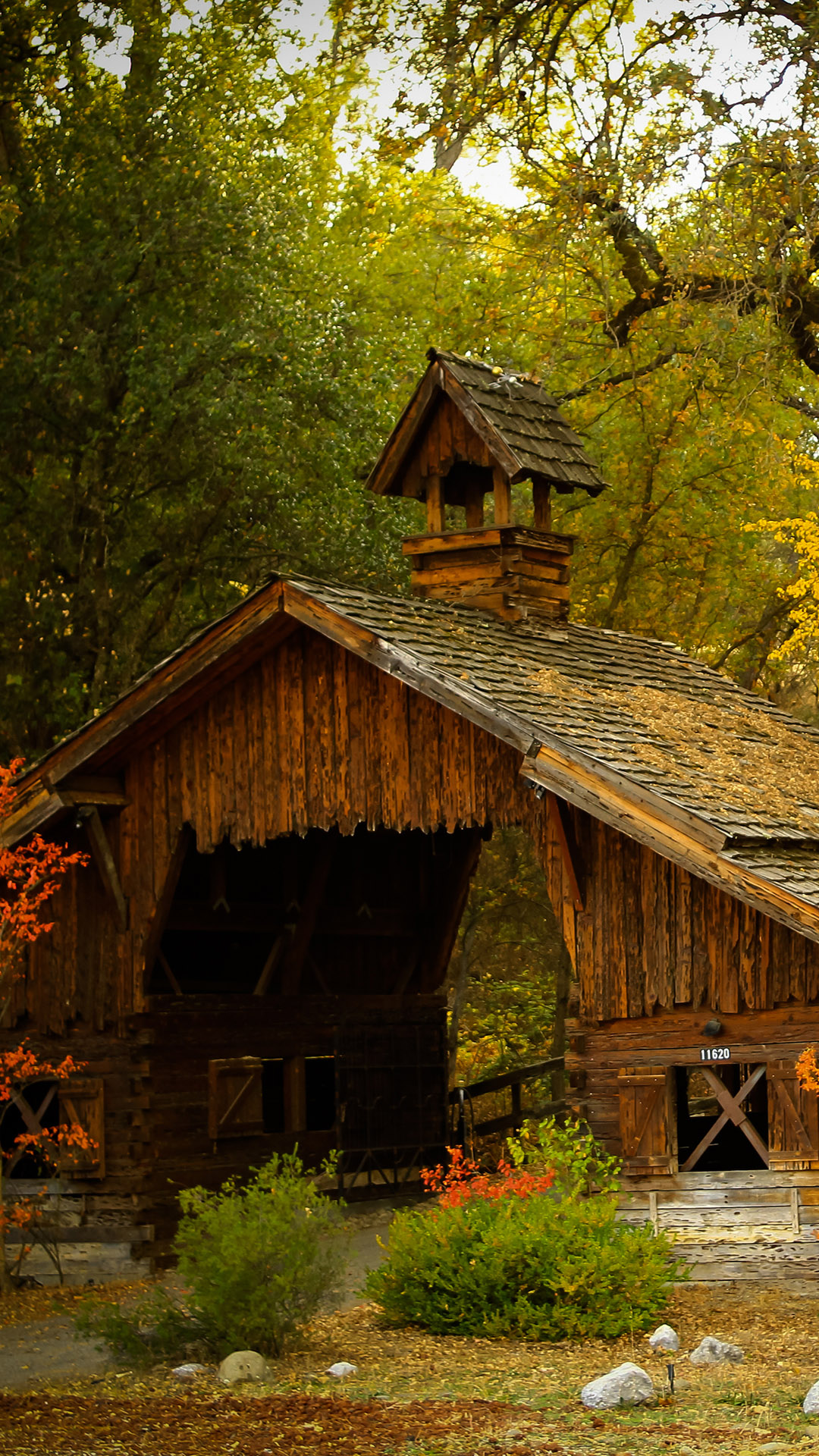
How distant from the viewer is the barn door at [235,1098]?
18266mm

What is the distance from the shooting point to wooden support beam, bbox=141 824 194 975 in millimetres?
17047

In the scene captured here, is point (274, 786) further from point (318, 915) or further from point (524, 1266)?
point (524, 1266)

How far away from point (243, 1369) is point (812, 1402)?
348 centimetres

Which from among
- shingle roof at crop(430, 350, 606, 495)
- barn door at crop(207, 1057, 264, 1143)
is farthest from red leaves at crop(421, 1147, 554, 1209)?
shingle roof at crop(430, 350, 606, 495)

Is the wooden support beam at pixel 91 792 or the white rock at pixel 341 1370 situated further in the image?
the wooden support beam at pixel 91 792

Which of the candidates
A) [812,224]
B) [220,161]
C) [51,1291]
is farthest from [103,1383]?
[220,161]

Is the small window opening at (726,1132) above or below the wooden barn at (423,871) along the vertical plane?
below

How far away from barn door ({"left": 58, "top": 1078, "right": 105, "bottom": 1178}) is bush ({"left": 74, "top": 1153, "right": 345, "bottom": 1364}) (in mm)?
5599

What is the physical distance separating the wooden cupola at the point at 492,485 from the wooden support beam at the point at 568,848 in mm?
4354

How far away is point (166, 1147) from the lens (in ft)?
58.1

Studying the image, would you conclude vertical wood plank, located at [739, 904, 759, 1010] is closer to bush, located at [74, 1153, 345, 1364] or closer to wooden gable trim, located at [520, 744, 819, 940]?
wooden gable trim, located at [520, 744, 819, 940]

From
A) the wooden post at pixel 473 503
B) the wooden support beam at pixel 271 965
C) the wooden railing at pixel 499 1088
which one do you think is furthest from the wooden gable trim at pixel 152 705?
the wooden railing at pixel 499 1088

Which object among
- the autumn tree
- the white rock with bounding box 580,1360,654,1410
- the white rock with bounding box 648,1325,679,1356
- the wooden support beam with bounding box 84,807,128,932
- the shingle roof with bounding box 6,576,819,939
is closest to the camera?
the white rock with bounding box 580,1360,654,1410

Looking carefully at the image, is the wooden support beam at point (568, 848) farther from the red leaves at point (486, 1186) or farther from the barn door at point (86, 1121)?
the barn door at point (86, 1121)
